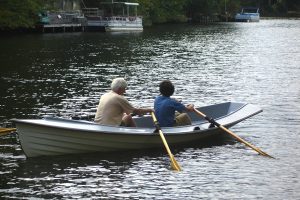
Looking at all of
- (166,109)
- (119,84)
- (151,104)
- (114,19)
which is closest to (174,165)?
(166,109)

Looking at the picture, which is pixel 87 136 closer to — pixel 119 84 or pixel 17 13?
pixel 119 84

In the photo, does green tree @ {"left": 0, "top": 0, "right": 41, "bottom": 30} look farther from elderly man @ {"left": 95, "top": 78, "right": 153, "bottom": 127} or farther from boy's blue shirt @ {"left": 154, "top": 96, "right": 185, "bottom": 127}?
elderly man @ {"left": 95, "top": 78, "right": 153, "bottom": 127}

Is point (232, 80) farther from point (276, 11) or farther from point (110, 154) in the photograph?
point (276, 11)

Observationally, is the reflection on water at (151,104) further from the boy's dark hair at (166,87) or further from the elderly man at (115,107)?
the boy's dark hair at (166,87)

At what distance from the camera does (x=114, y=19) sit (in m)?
91.3

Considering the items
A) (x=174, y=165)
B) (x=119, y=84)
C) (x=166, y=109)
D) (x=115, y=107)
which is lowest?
(x=174, y=165)

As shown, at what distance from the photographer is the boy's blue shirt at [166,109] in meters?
17.9

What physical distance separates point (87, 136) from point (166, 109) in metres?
2.71

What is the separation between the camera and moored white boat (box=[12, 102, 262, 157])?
51.9ft

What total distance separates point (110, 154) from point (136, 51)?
126ft

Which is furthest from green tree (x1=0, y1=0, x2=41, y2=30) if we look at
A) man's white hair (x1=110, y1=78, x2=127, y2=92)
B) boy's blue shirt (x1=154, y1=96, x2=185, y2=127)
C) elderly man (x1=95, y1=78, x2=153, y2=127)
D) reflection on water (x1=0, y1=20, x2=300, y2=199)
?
man's white hair (x1=110, y1=78, x2=127, y2=92)

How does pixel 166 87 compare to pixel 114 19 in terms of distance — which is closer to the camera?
pixel 166 87

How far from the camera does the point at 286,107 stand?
2542 cm

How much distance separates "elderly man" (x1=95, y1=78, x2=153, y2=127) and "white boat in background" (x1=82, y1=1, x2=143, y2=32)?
73720 millimetres
